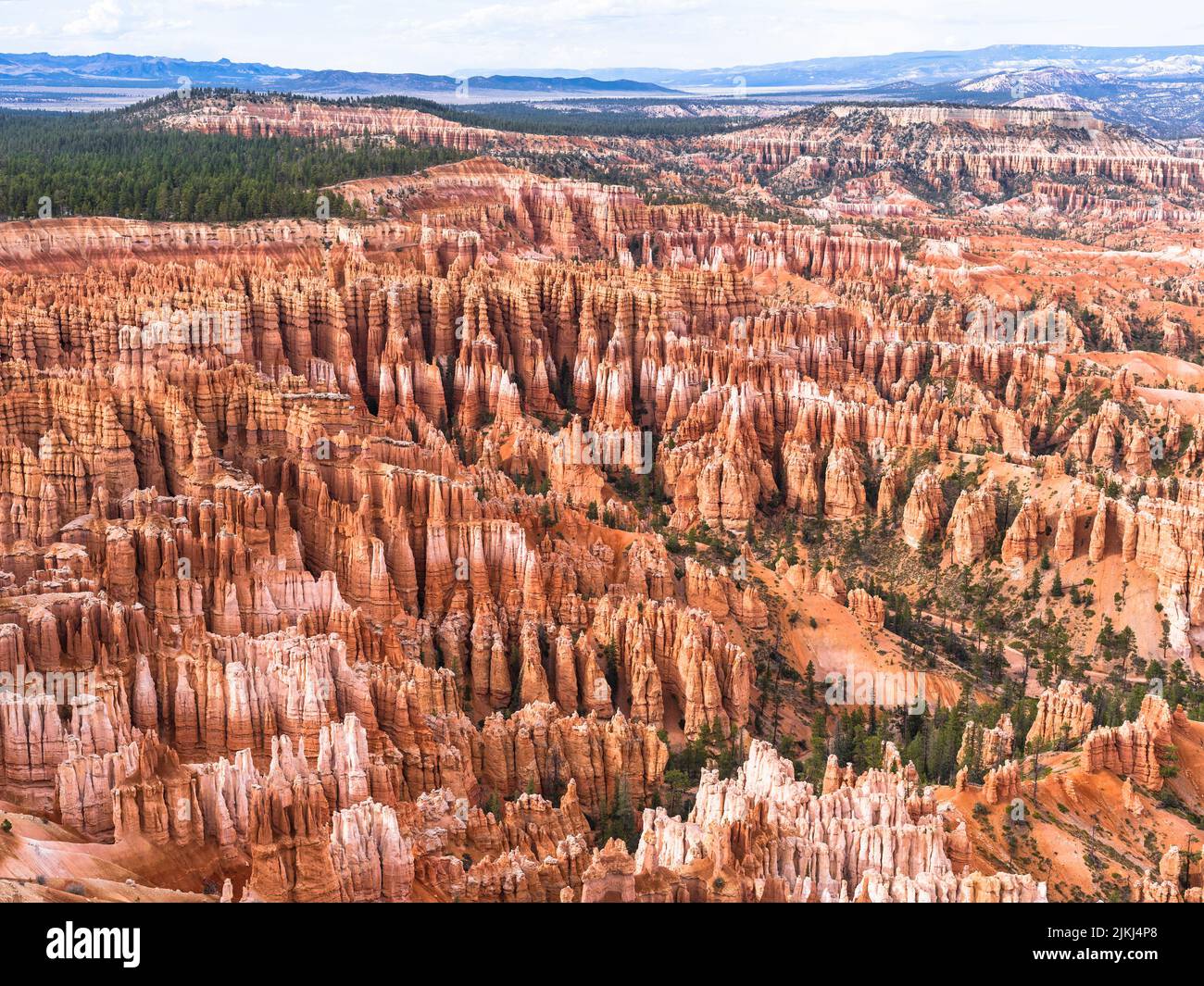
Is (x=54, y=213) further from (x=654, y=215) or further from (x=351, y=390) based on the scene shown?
(x=654, y=215)

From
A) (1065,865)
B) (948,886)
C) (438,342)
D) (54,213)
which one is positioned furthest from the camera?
(54,213)

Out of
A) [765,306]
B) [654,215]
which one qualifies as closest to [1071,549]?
[765,306]

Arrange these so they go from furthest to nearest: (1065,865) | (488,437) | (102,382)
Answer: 1. (488,437)
2. (102,382)
3. (1065,865)

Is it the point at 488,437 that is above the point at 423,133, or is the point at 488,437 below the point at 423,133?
A: below

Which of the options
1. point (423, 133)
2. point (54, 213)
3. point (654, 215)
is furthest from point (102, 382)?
point (423, 133)
